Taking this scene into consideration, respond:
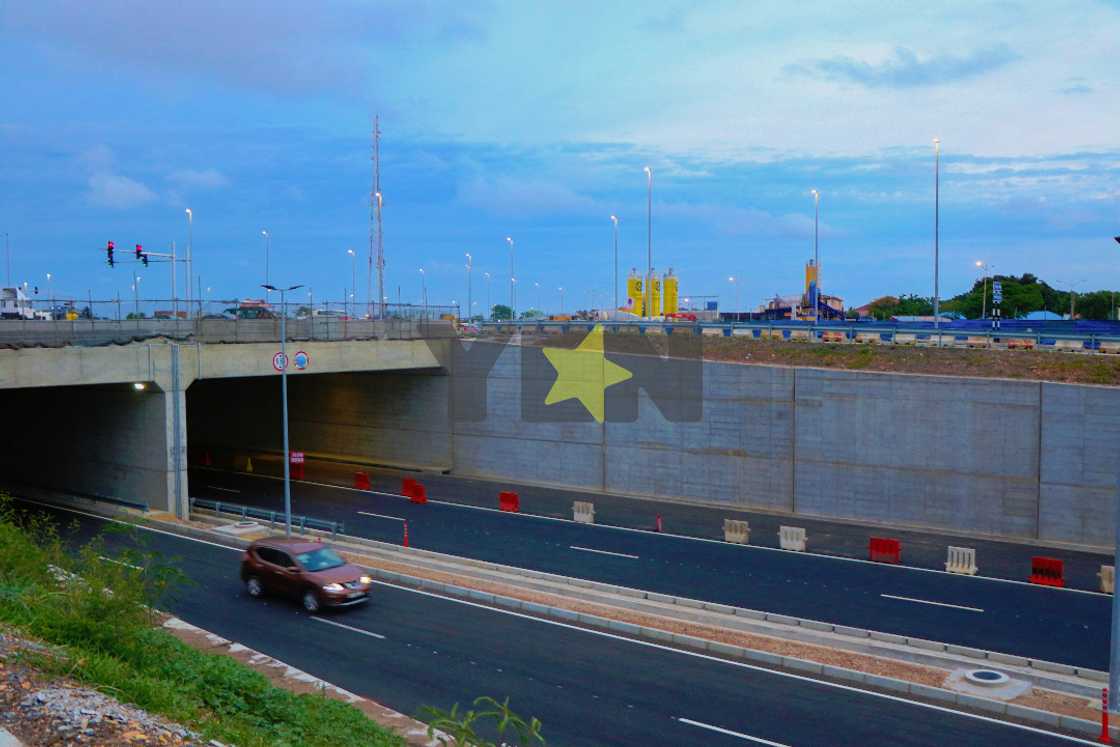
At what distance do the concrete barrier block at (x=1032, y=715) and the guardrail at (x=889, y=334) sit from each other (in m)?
20.9

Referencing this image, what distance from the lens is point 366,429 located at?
152 ft

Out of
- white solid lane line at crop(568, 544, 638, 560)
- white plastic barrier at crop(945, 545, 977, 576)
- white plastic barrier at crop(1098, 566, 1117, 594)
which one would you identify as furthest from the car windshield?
white plastic barrier at crop(1098, 566, 1117, 594)

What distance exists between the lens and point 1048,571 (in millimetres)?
24266

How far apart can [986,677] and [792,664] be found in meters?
3.43

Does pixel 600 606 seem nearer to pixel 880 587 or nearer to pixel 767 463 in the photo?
pixel 880 587

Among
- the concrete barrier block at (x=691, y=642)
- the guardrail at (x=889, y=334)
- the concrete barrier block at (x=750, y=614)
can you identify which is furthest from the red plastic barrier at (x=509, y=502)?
the concrete barrier block at (x=691, y=642)

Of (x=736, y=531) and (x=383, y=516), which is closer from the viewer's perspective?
(x=736, y=531)

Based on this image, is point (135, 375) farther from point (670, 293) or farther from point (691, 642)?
point (670, 293)

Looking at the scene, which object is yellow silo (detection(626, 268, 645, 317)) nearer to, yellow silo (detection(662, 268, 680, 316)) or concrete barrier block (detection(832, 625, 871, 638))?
yellow silo (detection(662, 268, 680, 316))

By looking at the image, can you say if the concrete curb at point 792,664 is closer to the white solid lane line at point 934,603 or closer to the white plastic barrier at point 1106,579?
the white solid lane line at point 934,603

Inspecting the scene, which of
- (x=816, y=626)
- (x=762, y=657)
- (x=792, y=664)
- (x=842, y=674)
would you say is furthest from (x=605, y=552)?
(x=842, y=674)

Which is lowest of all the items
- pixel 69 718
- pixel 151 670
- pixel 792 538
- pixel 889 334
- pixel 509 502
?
pixel 509 502

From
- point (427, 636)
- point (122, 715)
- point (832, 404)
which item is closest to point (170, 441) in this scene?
point (427, 636)

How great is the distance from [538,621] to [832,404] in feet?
55.4
